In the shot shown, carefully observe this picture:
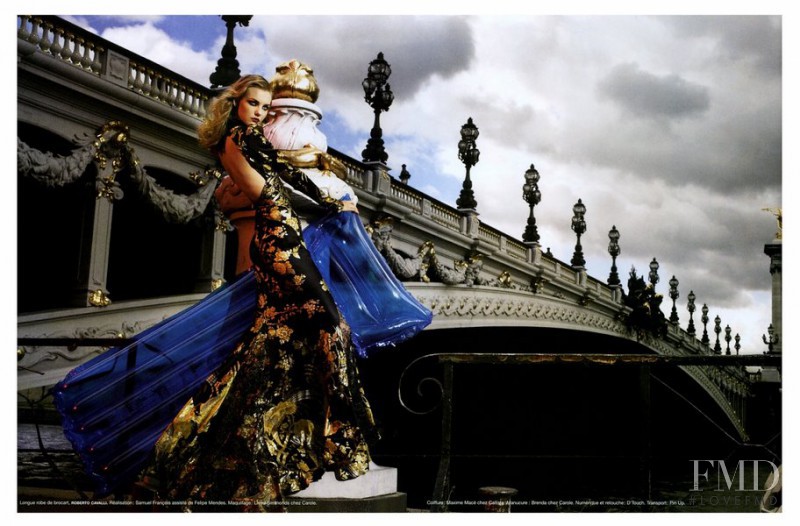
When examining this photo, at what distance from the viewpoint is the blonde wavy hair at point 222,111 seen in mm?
4929

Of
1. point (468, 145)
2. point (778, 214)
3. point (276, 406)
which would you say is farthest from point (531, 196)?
point (276, 406)

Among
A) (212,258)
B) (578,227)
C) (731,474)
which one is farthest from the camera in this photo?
(578,227)

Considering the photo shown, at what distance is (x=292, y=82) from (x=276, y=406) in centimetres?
205

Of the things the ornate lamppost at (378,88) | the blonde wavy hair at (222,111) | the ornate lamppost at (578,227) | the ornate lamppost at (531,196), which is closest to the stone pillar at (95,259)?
the ornate lamppost at (378,88)

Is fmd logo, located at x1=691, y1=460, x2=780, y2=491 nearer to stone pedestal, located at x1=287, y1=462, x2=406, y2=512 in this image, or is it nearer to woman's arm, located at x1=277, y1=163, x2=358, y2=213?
stone pedestal, located at x1=287, y1=462, x2=406, y2=512

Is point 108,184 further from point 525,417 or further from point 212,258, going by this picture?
point 525,417

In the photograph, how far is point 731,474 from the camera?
4785 millimetres

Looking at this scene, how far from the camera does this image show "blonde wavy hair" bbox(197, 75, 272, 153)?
493 cm

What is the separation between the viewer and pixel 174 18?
221 inches

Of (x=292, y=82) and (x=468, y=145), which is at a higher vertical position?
(x=468, y=145)

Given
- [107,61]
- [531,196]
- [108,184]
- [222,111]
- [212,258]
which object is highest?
[107,61]

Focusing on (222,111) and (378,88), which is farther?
(378,88)

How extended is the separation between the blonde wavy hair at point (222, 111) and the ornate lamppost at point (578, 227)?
470cm
